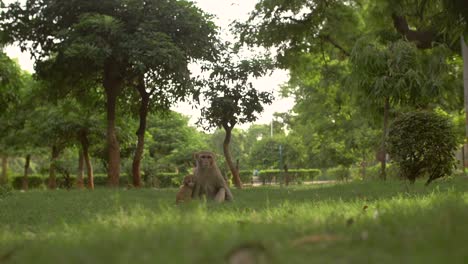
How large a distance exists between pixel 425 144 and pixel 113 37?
1172cm

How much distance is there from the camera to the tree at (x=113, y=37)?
1855 cm

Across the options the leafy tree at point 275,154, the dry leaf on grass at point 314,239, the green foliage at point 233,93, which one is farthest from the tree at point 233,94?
the leafy tree at point 275,154

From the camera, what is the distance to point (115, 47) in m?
19.0

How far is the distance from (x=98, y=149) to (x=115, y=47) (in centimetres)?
1325

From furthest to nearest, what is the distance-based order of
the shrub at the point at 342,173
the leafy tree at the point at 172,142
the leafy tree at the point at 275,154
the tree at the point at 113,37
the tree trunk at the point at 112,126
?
the leafy tree at the point at 275,154, the shrub at the point at 342,173, the leafy tree at the point at 172,142, the tree trunk at the point at 112,126, the tree at the point at 113,37

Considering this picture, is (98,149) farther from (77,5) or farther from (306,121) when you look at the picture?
(306,121)

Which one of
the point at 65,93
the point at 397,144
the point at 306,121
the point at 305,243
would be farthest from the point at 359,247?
the point at 306,121

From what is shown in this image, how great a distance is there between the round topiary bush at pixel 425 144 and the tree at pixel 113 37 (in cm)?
867

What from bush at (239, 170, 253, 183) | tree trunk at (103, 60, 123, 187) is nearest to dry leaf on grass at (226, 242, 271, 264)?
tree trunk at (103, 60, 123, 187)

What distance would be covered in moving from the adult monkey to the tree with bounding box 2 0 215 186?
26.8 ft

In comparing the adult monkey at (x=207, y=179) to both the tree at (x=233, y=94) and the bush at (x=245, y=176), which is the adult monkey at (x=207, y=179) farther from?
the bush at (x=245, y=176)

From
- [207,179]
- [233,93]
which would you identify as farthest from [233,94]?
[207,179]

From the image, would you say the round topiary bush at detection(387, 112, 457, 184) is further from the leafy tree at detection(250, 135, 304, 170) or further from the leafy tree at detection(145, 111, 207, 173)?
the leafy tree at detection(250, 135, 304, 170)

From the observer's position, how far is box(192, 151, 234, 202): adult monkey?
1073 centimetres
